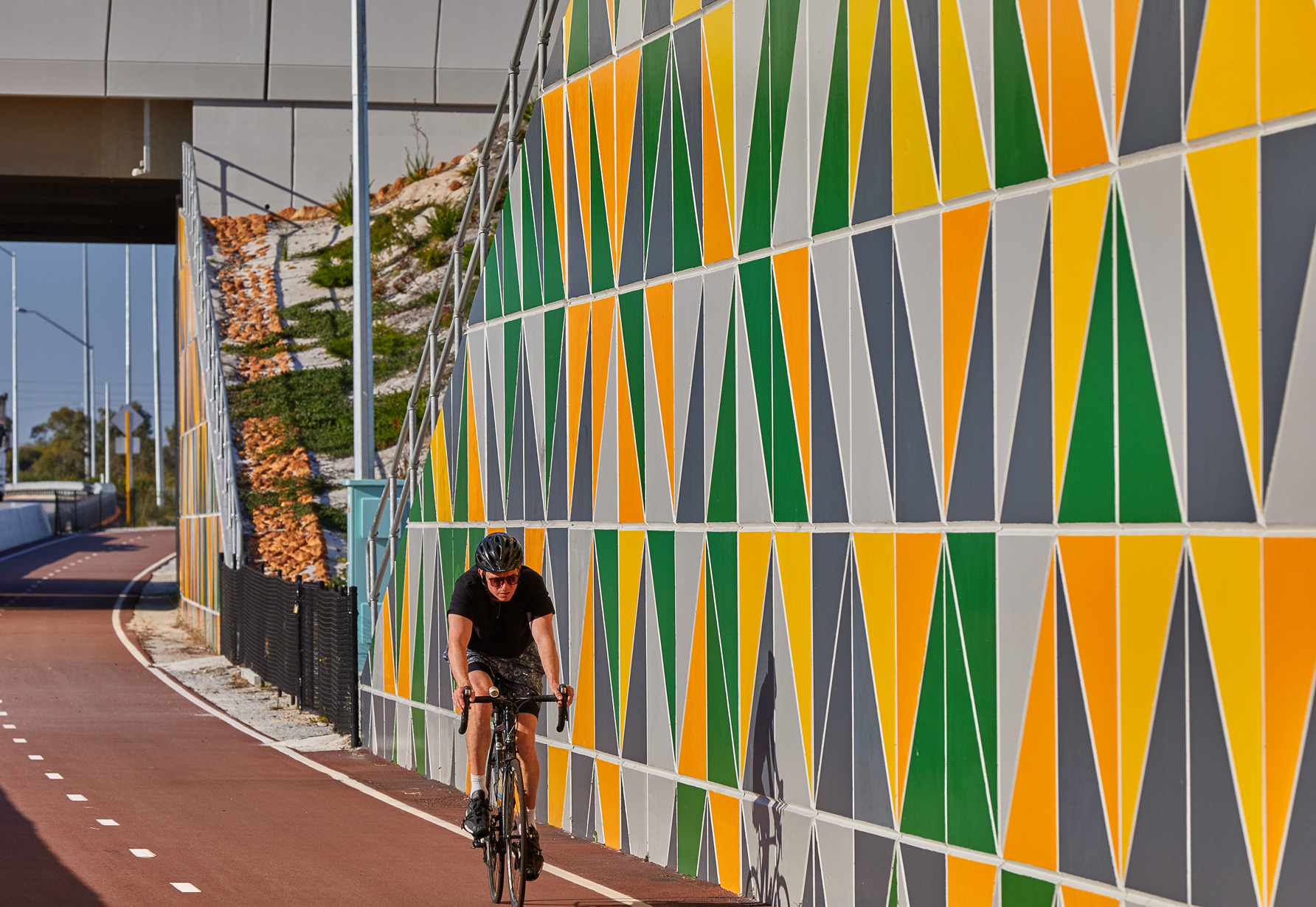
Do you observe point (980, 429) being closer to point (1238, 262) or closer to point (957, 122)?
point (957, 122)

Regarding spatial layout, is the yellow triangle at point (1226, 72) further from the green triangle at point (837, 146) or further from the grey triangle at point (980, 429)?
the green triangle at point (837, 146)

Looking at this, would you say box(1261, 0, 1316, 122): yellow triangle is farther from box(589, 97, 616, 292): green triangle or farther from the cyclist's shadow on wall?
box(589, 97, 616, 292): green triangle

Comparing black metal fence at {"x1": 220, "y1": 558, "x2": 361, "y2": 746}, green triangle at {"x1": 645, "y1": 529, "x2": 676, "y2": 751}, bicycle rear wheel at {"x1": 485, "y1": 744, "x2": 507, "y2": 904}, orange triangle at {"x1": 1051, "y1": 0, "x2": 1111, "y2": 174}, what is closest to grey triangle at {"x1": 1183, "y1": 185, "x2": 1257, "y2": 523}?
orange triangle at {"x1": 1051, "y1": 0, "x2": 1111, "y2": 174}

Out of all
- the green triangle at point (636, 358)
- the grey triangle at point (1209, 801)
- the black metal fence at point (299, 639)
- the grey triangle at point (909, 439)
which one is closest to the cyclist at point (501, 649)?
the green triangle at point (636, 358)

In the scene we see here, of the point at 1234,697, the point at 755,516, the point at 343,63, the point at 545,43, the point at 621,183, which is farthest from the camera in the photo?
the point at 343,63

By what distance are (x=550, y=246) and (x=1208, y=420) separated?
25.1 feet

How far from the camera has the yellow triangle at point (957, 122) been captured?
7953mm

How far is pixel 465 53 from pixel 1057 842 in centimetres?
3988

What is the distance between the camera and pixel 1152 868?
6633mm

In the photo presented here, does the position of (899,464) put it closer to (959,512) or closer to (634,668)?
(959,512)

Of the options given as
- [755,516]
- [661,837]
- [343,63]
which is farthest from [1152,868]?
[343,63]

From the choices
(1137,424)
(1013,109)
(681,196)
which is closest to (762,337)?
(681,196)

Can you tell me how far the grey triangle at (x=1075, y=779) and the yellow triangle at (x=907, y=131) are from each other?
2.21 meters

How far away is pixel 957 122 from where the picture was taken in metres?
8.09
